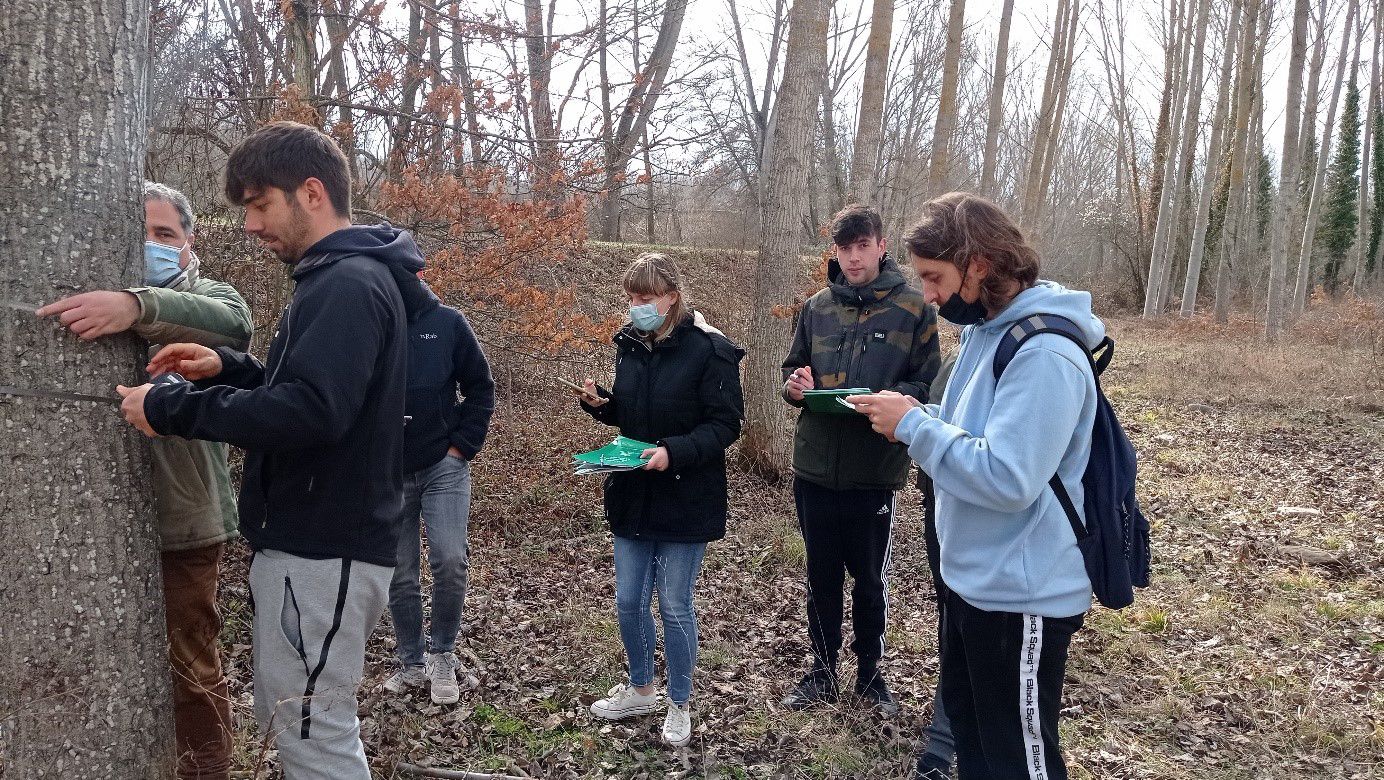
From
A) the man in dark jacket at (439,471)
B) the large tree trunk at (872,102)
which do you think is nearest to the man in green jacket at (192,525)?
the man in dark jacket at (439,471)

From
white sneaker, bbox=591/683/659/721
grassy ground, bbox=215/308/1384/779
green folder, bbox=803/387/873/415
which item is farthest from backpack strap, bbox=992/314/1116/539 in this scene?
white sneaker, bbox=591/683/659/721

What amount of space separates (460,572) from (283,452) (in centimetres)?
198

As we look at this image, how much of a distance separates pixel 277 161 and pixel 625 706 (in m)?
2.73

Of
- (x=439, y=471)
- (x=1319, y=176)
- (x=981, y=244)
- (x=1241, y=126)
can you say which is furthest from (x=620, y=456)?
(x=1319, y=176)

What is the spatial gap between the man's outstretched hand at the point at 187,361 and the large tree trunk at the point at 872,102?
288 inches

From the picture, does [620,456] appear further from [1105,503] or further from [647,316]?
[1105,503]

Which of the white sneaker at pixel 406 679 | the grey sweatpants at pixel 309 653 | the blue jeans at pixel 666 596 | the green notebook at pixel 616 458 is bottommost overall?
the white sneaker at pixel 406 679

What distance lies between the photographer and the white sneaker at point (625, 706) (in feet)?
12.8

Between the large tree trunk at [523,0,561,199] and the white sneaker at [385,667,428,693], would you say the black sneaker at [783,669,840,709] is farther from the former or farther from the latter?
the large tree trunk at [523,0,561,199]

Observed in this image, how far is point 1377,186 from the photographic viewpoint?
2772 cm

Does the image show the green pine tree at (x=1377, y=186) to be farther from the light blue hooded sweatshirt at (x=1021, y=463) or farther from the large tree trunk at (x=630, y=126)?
the light blue hooded sweatshirt at (x=1021, y=463)

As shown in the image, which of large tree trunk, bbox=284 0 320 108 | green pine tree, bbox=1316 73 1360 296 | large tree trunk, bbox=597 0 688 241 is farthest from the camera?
green pine tree, bbox=1316 73 1360 296

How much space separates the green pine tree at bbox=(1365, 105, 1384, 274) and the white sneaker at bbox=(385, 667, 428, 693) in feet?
107

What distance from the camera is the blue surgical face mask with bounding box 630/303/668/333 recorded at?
11.9 ft
